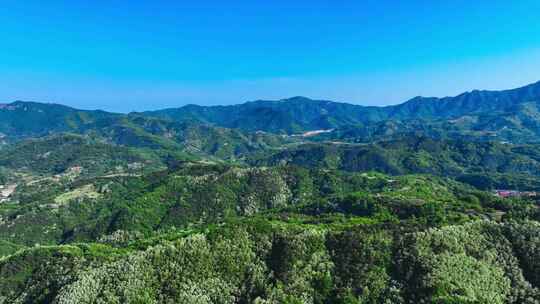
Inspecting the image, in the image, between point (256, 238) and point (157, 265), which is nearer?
point (157, 265)

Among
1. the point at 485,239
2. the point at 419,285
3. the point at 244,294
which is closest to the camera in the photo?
the point at 419,285

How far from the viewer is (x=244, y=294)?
11569 centimetres

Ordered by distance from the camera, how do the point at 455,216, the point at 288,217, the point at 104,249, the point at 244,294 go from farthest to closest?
1. the point at 288,217
2. the point at 104,249
3. the point at 455,216
4. the point at 244,294

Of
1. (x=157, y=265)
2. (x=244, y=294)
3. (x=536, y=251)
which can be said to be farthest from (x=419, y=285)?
(x=157, y=265)

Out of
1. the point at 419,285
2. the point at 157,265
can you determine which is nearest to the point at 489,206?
the point at 419,285

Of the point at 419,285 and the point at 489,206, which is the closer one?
the point at 419,285

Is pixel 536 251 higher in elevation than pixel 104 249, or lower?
higher

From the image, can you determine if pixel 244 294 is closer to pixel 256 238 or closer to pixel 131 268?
pixel 256 238

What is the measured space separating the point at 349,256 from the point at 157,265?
182ft

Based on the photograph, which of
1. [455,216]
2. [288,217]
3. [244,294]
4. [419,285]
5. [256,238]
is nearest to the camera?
[419,285]

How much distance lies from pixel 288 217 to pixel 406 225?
64178 mm

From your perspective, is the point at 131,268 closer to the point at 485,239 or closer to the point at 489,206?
the point at 485,239

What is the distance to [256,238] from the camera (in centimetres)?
13125

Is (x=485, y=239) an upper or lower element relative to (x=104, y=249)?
upper
